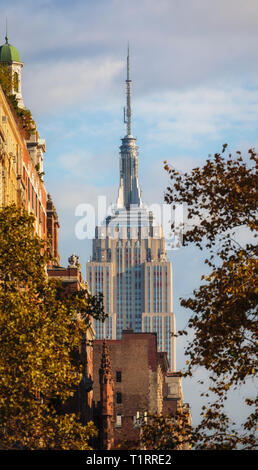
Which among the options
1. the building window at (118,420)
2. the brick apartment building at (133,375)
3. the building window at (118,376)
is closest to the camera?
the building window at (118,420)

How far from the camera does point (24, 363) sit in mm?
50531

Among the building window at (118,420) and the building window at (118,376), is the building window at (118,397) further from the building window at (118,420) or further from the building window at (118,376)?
the building window at (118,420)

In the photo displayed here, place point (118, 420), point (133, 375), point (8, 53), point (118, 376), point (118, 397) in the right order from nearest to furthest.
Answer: point (8, 53)
point (118, 420)
point (133, 375)
point (118, 376)
point (118, 397)

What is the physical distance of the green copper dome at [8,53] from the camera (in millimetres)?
132125

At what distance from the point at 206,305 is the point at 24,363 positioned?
869cm

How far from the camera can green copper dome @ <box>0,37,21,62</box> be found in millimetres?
132125

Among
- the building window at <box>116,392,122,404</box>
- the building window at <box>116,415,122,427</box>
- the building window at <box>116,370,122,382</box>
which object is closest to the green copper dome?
the building window at <box>116,415,122,427</box>

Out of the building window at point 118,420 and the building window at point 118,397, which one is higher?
the building window at point 118,397

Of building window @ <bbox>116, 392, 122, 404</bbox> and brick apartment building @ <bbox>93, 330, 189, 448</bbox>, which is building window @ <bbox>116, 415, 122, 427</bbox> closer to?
brick apartment building @ <bbox>93, 330, 189, 448</bbox>

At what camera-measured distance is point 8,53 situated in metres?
133

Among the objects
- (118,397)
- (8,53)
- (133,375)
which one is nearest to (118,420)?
(118,397)

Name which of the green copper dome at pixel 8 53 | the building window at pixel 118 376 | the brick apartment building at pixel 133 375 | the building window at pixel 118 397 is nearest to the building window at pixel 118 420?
the brick apartment building at pixel 133 375

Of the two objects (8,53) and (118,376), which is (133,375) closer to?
(118,376)

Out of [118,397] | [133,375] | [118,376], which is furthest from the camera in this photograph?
[118,397]
